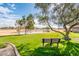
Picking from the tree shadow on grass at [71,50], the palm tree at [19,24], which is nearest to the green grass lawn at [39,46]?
the tree shadow on grass at [71,50]

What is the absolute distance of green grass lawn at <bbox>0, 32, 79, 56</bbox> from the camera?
6.58 ft

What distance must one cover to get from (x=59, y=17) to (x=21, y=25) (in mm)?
471

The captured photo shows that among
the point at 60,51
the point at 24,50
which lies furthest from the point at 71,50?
the point at 24,50

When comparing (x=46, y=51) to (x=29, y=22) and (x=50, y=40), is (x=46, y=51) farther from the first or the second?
(x=29, y=22)

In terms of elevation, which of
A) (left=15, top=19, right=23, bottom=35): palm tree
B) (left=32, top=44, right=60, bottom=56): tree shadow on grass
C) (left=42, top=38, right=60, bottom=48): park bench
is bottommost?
(left=32, top=44, right=60, bottom=56): tree shadow on grass

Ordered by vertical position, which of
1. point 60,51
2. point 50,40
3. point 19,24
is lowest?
point 60,51

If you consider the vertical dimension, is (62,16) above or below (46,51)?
above

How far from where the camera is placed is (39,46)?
80.0 inches

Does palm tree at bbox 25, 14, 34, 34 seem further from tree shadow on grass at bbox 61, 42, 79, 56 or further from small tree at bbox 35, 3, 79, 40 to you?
tree shadow on grass at bbox 61, 42, 79, 56

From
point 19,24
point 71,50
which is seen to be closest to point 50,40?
point 71,50

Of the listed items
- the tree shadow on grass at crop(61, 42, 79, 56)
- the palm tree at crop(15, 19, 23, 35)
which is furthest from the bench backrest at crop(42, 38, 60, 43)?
the palm tree at crop(15, 19, 23, 35)

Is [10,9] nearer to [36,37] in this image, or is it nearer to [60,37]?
[36,37]

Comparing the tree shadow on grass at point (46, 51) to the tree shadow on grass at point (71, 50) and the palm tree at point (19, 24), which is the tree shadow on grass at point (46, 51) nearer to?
the tree shadow on grass at point (71, 50)

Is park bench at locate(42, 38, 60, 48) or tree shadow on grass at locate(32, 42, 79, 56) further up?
park bench at locate(42, 38, 60, 48)
